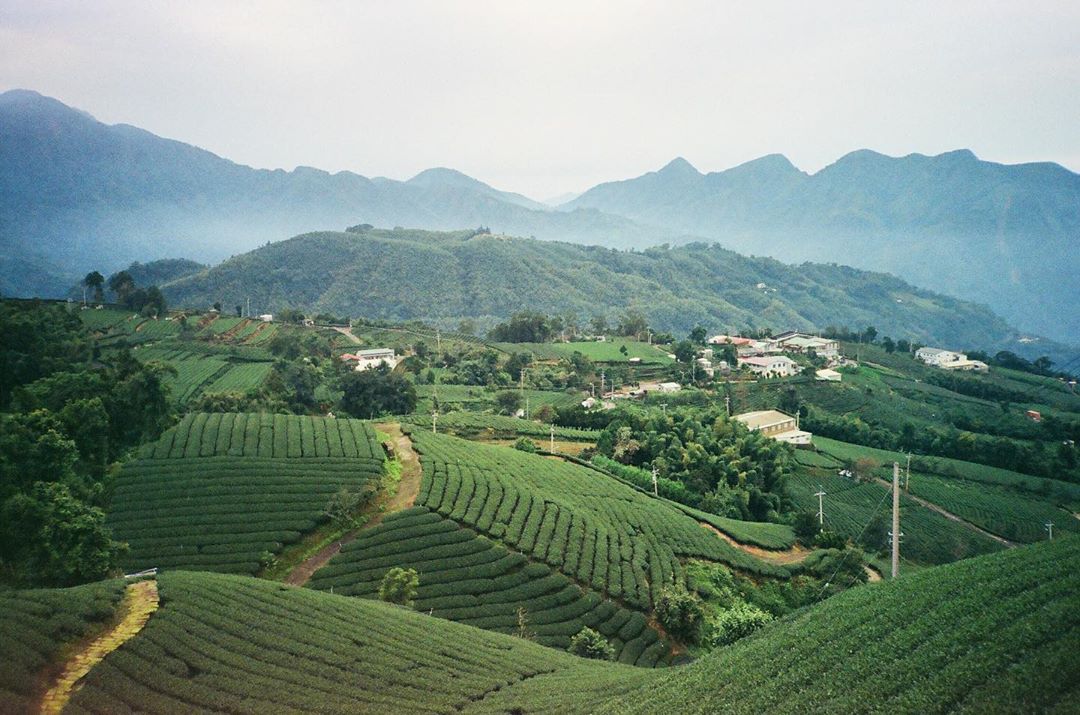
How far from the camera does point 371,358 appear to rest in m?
95.6

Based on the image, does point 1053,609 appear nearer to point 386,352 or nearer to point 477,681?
point 477,681

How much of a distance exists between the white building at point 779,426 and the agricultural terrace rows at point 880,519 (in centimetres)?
896

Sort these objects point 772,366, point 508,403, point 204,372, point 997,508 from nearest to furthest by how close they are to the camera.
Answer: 1. point 997,508
2. point 508,403
3. point 204,372
4. point 772,366

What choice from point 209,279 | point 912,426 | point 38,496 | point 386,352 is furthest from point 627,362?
point 209,279

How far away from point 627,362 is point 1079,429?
52.7 meters

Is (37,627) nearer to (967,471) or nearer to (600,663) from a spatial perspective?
(600,663)

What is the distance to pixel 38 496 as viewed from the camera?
25984 millimetres

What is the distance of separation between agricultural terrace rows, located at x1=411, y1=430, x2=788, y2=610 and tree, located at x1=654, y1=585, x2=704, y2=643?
3.49 feet

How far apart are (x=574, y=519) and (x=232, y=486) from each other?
17681 millimetres

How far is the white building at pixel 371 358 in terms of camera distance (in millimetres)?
92594

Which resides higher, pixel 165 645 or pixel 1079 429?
pixel 165 645

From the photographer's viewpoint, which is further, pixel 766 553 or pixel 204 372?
pixel 204 372

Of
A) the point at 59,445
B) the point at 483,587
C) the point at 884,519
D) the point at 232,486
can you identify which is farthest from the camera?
the point at 884,519

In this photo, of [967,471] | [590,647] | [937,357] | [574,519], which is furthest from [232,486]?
[937,357]
